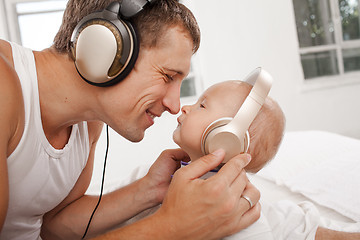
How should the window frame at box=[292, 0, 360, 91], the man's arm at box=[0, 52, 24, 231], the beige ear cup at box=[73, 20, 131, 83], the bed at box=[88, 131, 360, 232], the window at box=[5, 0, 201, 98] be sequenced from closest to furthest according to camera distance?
the man's arm at box=[0, 52, 24, 231] < the beige ear cup at box=[73, 20, 131, 83] < the bed at box=[88, 131, 360, 232] < the window at box=[5, 0, 201, 98] < the window frame at box=[292, 0, 360, 91]

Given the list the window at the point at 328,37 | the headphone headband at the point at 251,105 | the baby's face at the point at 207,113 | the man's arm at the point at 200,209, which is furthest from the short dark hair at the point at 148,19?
the window at the point at 328,37

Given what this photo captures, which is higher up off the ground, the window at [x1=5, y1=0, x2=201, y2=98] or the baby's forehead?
the window at [x1=5, y1=0, x2=201, y2=98]

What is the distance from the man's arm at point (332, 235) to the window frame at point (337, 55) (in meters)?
3.59

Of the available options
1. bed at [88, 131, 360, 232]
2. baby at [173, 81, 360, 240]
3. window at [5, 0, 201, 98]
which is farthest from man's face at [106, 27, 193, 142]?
window at [5, 0, 201, 98]

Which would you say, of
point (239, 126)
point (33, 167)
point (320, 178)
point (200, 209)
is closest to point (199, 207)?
point (200, 209)

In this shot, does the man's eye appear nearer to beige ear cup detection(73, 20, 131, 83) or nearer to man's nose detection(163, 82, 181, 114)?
man's nose detection(163, 82, 181, 114)

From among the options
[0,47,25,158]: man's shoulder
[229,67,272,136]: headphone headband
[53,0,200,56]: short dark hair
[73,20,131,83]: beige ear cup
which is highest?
[53,0,200,56]: short dark hair

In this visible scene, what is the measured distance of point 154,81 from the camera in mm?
1100

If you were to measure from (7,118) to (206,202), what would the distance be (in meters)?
0.56

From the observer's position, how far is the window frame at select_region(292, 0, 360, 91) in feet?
14.5

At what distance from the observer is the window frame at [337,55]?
441 centimetres

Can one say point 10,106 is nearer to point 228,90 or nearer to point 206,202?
point 206,202

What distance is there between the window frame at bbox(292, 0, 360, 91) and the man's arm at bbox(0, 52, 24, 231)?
404 cm

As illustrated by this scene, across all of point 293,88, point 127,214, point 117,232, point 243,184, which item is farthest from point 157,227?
point 293,88
